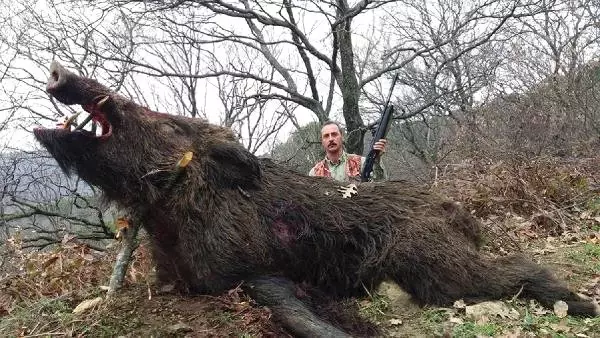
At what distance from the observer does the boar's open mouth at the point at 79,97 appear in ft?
9.42

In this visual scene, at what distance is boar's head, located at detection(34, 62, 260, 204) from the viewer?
298cm

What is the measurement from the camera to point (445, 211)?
12.8 ft

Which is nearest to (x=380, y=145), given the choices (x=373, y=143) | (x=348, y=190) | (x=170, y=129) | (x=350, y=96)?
(x=373, y=143)

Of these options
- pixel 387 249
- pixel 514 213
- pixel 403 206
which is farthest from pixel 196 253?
pixel 514 213

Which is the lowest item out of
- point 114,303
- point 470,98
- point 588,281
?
point 588,281

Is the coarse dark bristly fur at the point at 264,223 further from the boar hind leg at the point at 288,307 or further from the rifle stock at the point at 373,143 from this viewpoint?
the rifle stock at the point at 373,143

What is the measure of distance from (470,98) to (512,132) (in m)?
8.26

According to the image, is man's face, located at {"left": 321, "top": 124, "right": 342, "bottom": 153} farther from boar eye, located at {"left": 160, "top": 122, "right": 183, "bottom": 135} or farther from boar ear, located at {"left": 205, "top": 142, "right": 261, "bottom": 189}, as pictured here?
boar eye, located at {"left": 160, "top": 122, "right": 183, "bottom": 135}

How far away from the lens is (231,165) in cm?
347

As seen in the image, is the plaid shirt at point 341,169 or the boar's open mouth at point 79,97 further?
the plaid shirt at point 341,169

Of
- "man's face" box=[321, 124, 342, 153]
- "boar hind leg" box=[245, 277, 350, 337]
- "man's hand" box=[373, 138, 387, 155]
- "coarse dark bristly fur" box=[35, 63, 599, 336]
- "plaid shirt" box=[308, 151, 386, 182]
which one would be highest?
"man's face" box=[321, 124, 342, 153]

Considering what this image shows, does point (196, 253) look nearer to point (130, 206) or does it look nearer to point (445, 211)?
point (130, 206)

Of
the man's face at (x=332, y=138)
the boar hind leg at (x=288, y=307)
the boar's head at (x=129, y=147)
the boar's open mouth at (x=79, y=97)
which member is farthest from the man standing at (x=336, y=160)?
the boar's open mouth at (x=79, y=97)

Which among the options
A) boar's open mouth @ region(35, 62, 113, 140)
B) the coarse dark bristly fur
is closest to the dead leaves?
the coarse dark bristly fur
